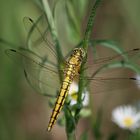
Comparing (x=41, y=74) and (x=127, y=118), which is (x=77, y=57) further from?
(x=127, y=118)

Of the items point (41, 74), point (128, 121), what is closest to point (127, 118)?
point (128, 121)

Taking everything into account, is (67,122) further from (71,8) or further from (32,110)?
(32,110)

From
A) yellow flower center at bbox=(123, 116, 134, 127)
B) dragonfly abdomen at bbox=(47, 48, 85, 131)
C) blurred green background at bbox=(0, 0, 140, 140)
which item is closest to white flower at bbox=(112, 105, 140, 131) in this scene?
yellow flower center at bbox=(123, 116, 134, 127)

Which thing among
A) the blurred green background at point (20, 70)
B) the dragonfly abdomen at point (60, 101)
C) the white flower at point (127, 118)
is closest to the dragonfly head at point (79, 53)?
the dragonfly abdomen at point (60, 101)

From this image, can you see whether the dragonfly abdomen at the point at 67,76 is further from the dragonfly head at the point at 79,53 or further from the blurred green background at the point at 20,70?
the blurred green background at the point at 20,70

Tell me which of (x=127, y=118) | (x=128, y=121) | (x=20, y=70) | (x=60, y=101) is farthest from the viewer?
(x=20, y=70)

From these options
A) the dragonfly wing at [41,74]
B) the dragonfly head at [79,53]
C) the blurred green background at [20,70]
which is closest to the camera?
the dragonfly head at [79,53]
